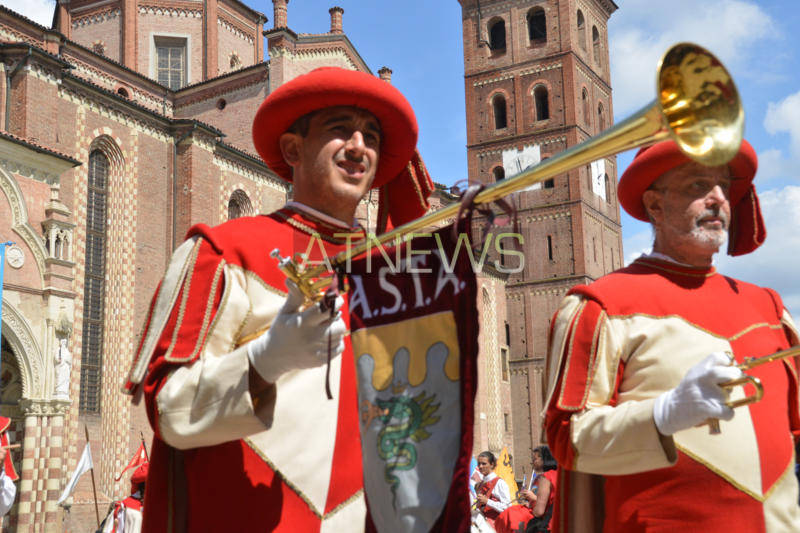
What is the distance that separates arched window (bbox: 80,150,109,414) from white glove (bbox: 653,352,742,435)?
21616 mm

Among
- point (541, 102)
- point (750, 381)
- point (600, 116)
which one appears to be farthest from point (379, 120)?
point (600, 116)

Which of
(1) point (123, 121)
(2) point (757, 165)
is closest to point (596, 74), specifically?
(1) point (123, 121)

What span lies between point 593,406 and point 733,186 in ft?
3.74

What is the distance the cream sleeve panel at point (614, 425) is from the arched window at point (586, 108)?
1827 inches

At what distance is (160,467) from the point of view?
7.65ft

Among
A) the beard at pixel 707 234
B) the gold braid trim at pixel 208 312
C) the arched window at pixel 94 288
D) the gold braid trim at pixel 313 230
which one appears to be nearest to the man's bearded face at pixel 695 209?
the beard at pixel 707 234

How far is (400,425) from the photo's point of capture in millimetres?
2334

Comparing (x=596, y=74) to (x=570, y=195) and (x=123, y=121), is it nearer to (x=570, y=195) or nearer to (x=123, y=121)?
(x=570, y=195)

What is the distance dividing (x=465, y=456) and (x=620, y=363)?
2.77 ft

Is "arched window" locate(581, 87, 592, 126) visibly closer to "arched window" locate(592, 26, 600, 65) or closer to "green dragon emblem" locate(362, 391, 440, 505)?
"arched window" locate(592, 26, 600, 65)

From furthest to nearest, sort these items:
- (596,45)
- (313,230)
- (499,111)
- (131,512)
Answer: (596,45)
(499,111)
(131,512)
(313,230)

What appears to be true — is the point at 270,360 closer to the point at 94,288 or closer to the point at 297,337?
the point at 297,337

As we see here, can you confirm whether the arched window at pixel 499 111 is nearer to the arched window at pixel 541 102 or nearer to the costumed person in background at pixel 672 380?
the arched window at pixel 541 102

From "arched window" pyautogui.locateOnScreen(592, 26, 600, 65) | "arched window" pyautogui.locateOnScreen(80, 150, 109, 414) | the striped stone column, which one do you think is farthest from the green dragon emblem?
"arched window" pyautogui.locateOnScreen(592, 26, 600, 65)
